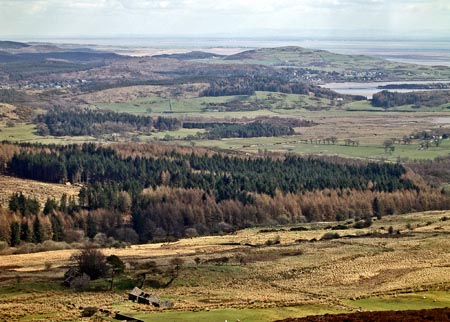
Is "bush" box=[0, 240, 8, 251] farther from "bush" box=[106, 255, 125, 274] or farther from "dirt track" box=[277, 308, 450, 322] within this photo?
"dirt track" box=[277, 308, 450, 322]

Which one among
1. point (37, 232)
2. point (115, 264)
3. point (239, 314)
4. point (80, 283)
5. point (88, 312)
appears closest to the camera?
point (239, 314)

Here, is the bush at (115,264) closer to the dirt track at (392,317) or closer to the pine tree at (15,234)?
the dirt track at (392,317)

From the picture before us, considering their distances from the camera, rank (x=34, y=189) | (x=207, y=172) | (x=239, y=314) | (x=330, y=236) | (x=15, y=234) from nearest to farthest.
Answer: (x=239, y=314) → (x=330, y=236) → (x=15, y=234) → (x=34, y=189) → (x=207, y=172)

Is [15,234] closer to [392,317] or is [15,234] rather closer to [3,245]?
[3,245]

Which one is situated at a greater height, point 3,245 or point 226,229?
point 3,245

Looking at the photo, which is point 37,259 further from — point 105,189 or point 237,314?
point 105,189

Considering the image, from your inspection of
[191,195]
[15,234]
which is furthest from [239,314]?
[191,195]
